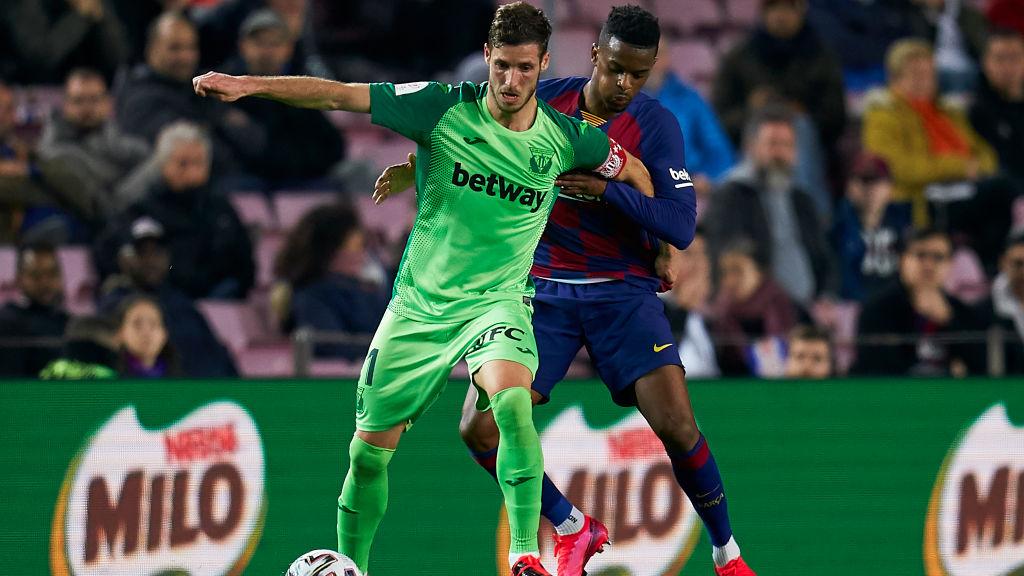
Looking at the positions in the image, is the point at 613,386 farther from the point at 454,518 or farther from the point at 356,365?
the point at 356,365

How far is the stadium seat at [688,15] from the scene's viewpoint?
1305 centimetres

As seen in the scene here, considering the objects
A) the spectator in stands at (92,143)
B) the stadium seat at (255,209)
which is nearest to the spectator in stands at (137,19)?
the spectator in stands at (92,143)

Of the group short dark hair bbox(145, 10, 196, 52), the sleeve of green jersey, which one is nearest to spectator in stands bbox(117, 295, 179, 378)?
short dark hair bbox(145, 10, 196, 52)

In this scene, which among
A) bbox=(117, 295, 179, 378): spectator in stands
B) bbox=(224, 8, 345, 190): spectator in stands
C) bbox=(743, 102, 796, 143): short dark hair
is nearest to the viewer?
bbox=(117, 295, 179, 378): spectator in stands

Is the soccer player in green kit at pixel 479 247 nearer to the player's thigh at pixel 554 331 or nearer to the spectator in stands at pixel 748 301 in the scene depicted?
the player's thigh at pixel 554 331

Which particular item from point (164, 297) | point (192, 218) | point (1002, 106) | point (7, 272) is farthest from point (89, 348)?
point (1002, 106)

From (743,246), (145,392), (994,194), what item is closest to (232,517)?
(145,392)

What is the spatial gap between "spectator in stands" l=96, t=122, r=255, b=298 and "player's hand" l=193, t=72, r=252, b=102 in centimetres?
436

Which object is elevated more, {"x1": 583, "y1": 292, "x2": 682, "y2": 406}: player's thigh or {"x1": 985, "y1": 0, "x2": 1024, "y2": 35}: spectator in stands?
{"x1": 985, "y1": 0, "x2": 1024, "y2": 35}: spectator in stands

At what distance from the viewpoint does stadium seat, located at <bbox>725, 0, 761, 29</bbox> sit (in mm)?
13156

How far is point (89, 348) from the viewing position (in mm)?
8086

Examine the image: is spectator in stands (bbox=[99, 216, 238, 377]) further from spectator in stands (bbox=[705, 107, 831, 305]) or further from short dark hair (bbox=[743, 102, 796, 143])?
short dark hair (bbox=[743, 102, 796, 143])

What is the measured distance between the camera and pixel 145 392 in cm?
671

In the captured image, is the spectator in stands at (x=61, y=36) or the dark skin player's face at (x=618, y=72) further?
the spectator in stands at (x=61, y=36)
